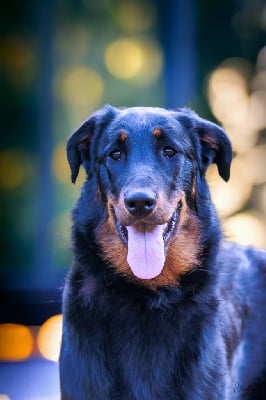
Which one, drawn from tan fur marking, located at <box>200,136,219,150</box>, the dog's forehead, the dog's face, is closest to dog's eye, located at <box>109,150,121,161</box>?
the dog's face

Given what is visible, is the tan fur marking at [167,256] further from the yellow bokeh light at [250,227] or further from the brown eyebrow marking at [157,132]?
the yellow bokeh light at [250,227]

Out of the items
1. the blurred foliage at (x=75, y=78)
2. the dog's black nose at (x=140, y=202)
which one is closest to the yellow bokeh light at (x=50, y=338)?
the blurred foliage at (x=75, y=78)

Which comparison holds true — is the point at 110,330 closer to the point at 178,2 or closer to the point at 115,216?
the point at 115,216

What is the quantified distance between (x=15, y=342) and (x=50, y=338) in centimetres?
31

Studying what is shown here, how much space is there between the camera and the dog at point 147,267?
11.5ft

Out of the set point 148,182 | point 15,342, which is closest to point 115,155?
point 148,182

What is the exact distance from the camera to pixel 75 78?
7.50 metres

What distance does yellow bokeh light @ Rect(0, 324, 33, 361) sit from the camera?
246 inches

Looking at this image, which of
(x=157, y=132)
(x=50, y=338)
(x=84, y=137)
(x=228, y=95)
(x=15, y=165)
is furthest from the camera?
(x=228, y=95)

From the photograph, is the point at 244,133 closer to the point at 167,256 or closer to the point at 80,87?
the point at 80,87

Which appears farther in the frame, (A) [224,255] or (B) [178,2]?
(B) [178,2]

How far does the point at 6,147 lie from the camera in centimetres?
748

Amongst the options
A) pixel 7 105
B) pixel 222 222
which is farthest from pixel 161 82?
pixel 222 222

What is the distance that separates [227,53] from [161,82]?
66 cm
